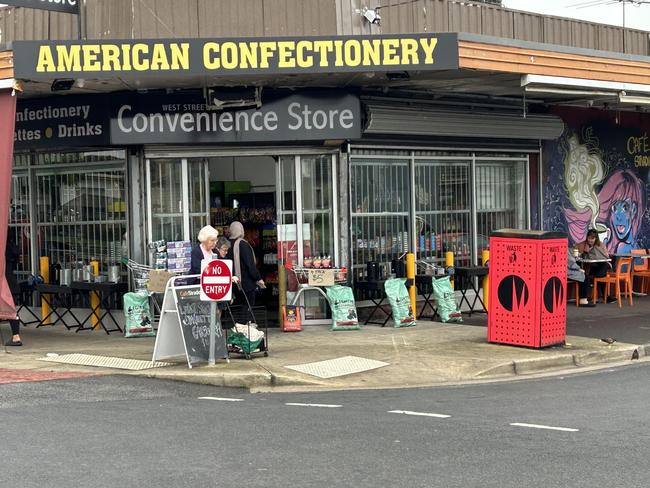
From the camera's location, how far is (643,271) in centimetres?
2006

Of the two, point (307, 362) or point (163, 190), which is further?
point (163, 190)

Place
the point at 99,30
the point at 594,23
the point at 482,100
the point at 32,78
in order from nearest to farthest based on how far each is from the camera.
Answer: the point at 32,78 < the point at 99,30 < the point at 482,100 < the point at 594,23

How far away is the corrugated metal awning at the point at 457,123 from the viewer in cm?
1559

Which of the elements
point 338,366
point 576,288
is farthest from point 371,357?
point 576,288

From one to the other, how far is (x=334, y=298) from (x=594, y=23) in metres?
8.91

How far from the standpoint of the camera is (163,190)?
1525 centimetres

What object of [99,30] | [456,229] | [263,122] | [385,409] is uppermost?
[99,30]

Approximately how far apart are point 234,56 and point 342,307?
4267 mm

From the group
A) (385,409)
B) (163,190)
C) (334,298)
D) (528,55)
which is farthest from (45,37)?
(385,409)

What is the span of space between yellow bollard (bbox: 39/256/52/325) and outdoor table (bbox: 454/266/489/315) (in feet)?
22.7

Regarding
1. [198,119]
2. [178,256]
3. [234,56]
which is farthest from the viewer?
[178,256]

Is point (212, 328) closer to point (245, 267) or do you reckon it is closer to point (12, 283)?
point (245, 267)

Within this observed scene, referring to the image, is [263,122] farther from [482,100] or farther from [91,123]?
[482,100]

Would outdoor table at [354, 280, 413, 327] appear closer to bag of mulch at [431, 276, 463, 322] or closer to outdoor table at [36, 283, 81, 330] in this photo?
bag of mulch at [431, 276, 463, 322]
